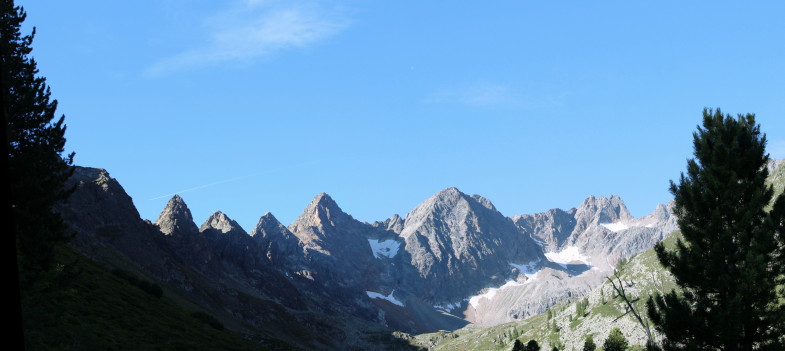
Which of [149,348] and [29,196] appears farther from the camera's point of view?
[149,348]

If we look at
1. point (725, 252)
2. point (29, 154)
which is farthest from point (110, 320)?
point (725, 252)

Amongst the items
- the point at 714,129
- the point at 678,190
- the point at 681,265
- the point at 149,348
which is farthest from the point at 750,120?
the point at 149,348

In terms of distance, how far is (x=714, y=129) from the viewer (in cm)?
3562

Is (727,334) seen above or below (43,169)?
below

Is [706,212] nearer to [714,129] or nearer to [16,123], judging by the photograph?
[714,129]

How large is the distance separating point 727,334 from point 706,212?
7.09 meters

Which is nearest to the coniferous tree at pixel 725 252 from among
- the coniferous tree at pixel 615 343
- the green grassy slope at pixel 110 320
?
the green grassy slope at pixel 110 320

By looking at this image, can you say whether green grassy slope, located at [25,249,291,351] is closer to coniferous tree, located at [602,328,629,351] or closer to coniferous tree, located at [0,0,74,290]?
coniferous tree, located at [0,0,74,290]

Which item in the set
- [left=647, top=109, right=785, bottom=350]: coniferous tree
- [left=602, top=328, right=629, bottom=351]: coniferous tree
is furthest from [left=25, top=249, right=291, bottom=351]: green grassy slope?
[left=602, top=328, right=629, bottom=351]: coniferous tree

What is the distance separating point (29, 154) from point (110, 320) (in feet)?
118

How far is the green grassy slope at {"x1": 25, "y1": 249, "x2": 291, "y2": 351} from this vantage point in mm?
49253

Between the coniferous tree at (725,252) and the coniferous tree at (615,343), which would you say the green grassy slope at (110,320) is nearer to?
the coniferous tree at (725,252)

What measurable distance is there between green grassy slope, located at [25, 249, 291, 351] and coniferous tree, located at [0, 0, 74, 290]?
13.2 feet

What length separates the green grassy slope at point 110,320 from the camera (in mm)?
49253
